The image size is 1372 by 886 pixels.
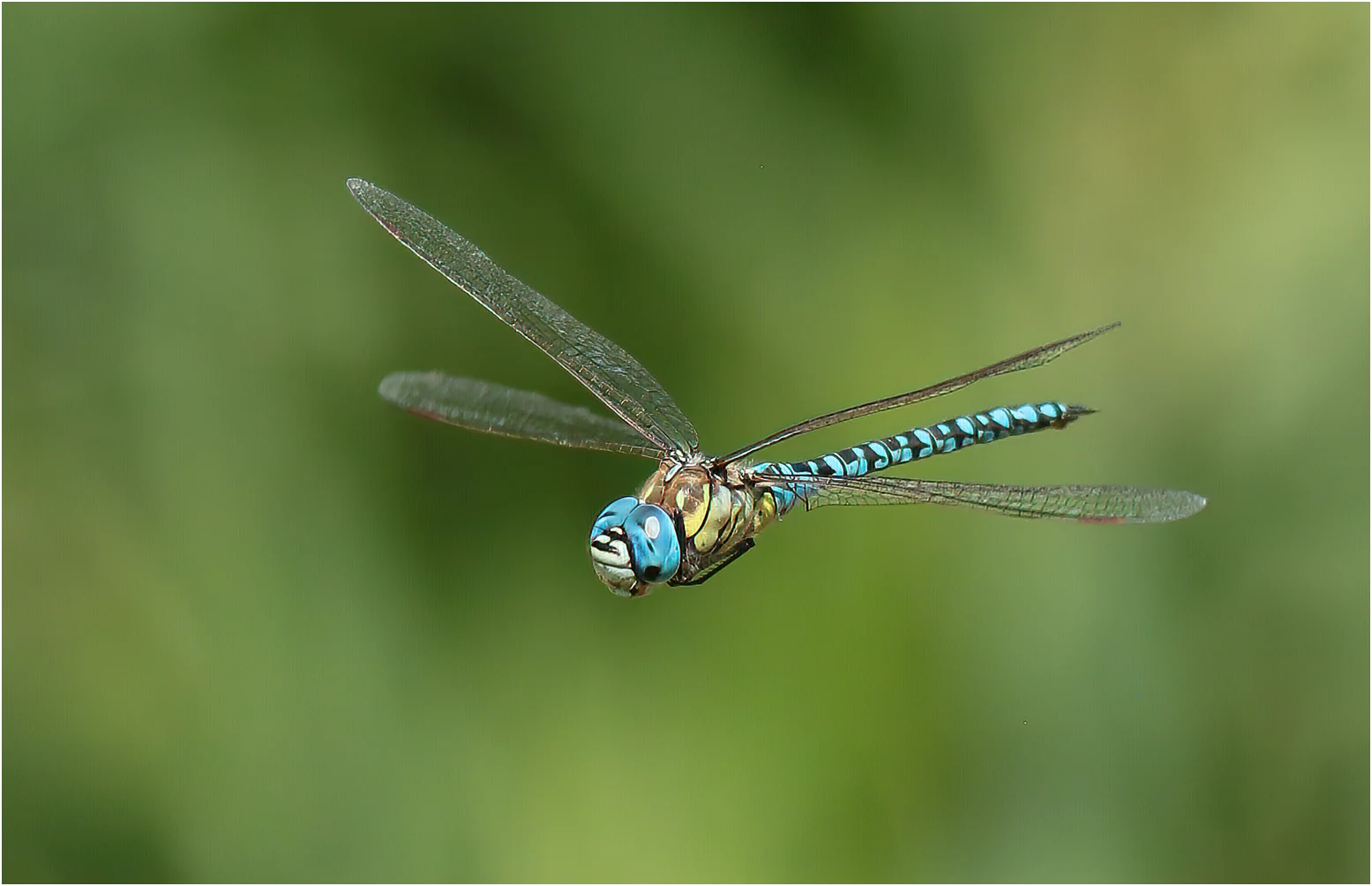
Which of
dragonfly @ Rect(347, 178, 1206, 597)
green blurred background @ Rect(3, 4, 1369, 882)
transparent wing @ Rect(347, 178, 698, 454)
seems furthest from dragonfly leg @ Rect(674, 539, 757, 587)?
green blurred background @ Rect(3, 4, 1369, 882)

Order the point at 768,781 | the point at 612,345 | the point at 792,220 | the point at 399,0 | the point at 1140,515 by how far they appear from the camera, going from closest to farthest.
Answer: the point at 1140,515 → the point at 612,345 → the point at 768,781 → the point at 399,0 → the point at 792,220

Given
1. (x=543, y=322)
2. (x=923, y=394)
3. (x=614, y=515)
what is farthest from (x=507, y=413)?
(x=923, y=394)

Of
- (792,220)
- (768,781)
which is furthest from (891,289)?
(768,781)

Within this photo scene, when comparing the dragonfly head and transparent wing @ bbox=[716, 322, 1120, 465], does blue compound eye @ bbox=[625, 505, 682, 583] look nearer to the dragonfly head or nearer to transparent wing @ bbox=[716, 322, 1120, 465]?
the dragonfly head

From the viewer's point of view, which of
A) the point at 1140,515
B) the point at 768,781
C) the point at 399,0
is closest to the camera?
the point at 1140,515

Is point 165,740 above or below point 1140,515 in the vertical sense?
below

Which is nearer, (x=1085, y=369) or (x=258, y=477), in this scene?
(x=258, y=477)

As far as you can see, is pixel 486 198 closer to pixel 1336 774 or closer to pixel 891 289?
pixel 891 289

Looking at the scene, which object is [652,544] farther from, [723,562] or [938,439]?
[938,439]
